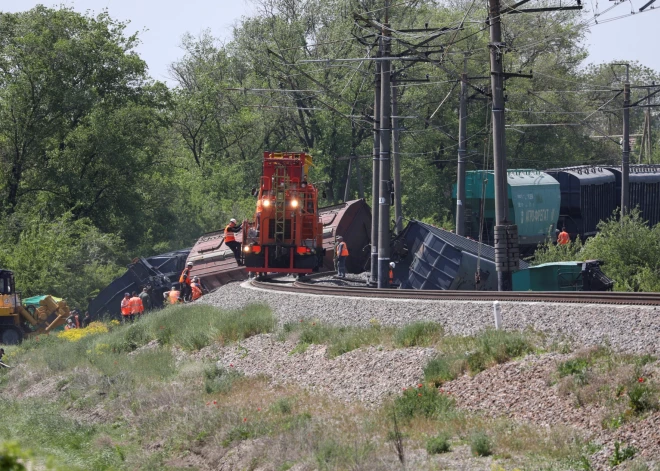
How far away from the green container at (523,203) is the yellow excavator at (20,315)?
1705 cm

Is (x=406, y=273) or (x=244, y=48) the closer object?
(x=406, y=273)

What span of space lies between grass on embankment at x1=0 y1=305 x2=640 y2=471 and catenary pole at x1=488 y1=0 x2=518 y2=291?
414 cm

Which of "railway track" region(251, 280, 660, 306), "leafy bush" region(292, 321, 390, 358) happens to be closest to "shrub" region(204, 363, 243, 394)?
"leafy bush" region(292, 321, 390, 358)

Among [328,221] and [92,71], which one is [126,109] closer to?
[92,71]

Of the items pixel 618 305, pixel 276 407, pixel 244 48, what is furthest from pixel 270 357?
pixel 244 48

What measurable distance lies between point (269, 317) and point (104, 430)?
20.5 ft

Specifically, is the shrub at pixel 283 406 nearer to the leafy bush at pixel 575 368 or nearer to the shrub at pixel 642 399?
the leafy bush at pixel 575 368

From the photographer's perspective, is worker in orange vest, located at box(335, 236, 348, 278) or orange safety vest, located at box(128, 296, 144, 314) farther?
orange safety vest, located at box(128, 296, 144, 314)

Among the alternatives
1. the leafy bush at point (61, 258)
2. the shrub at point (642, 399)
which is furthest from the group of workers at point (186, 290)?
the shrub at point (642, 399)

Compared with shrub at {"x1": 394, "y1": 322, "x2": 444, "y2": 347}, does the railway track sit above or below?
above

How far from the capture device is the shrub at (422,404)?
1340cm

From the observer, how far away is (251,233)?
30703 mm

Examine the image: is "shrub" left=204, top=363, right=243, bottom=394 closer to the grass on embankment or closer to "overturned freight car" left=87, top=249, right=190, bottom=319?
the grass on embankment

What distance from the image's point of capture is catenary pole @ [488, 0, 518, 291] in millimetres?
21266
